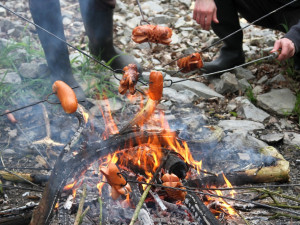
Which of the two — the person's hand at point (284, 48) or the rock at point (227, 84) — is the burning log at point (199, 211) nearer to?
the person's hand at point (284, 48)

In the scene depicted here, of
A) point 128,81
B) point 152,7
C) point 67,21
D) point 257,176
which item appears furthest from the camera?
point 152,7

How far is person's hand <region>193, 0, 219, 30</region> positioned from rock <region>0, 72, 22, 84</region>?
2.20 m

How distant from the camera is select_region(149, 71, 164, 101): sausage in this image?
2.37 m

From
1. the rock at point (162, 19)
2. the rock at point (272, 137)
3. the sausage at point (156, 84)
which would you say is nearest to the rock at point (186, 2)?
the rock at point (162, 19)

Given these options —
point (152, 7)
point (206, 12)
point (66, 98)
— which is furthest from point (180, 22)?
point (66, 98)

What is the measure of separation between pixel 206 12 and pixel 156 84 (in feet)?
3.87

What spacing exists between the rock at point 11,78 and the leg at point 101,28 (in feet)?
3.31

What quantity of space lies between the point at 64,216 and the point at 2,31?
4.05 m

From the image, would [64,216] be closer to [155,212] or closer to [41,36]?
[155,212]

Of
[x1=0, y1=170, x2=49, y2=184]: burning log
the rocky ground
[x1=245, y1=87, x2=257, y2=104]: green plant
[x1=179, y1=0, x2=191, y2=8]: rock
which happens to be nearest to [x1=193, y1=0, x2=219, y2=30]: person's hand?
the rocky ground

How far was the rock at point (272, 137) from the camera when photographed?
11.2 ft

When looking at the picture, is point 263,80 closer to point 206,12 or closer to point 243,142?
point 243,142

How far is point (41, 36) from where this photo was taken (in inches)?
141

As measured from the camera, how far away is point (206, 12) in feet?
10.5
